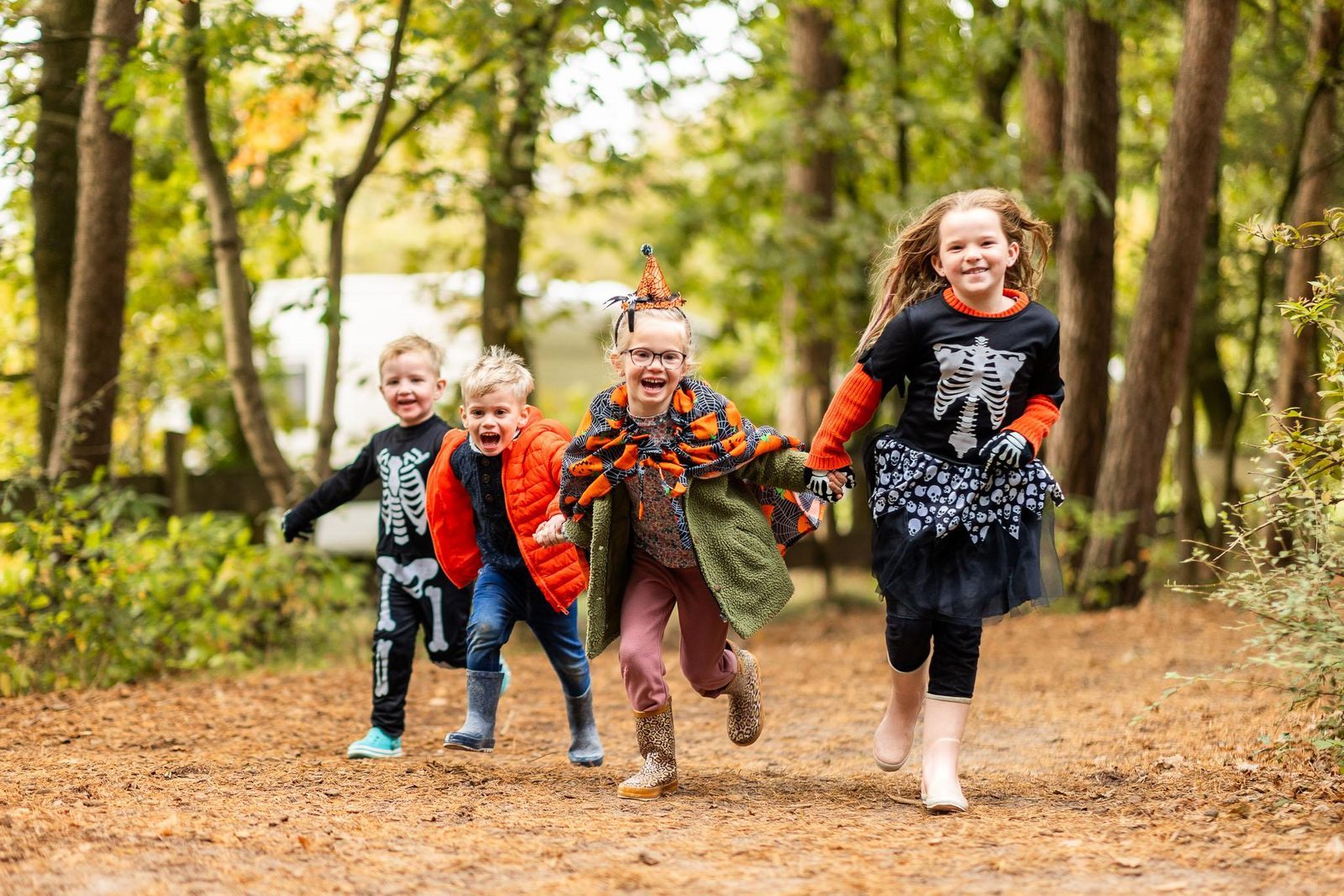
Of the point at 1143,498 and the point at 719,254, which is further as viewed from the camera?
the point at 719,254

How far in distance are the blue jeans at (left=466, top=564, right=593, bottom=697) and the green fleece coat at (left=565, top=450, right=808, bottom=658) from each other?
0.56 m

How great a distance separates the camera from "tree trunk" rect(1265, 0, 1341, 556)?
1163cm

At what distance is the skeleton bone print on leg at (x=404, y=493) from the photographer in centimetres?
548

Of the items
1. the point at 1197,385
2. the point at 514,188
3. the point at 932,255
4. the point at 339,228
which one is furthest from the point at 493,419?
the point at 1197,385

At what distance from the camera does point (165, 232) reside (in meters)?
11.5

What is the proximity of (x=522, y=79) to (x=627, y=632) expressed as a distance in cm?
543

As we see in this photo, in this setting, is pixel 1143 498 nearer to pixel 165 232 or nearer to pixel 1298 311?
pixel 1298 311

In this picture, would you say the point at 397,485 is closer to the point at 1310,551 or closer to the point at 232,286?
the point at 1310,551

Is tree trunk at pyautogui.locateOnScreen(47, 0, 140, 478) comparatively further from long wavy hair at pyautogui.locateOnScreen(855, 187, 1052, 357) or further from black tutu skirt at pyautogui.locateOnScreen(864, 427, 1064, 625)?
black tutu skirt at pyautogui.locateOnScreen(864, 427, 1064, 625)

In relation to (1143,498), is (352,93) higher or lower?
higher

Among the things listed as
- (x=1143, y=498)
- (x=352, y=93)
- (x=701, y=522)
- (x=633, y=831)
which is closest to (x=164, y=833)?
(x=633, y=831)

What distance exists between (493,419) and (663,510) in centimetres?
85

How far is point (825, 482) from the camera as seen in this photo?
4.52 m

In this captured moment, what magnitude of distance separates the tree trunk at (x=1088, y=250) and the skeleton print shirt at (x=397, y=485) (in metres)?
6.60
